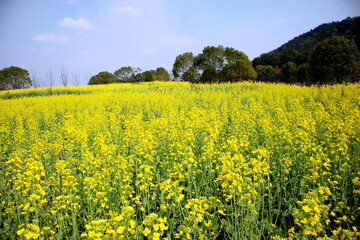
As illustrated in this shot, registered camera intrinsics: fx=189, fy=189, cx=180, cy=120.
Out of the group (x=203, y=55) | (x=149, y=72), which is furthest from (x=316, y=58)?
(x=149, y=72)

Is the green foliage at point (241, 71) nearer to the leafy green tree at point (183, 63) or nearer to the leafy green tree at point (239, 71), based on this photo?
the leafy green tree at point (239, 71)

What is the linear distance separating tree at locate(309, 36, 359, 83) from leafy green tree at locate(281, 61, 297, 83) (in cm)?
2823

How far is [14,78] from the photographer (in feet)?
162

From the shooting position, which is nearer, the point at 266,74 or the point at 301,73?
the point at 301,73

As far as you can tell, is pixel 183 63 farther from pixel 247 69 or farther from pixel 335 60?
pixel 335 60

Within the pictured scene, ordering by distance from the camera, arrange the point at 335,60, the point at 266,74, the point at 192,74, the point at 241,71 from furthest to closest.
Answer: the point at 266,74 → the point at 192,74 → the point at 241,71 → the point at 335,60

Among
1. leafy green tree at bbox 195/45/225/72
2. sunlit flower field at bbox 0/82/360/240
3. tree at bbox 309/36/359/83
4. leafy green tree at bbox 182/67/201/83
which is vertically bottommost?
sunlit flower field at bbox 0/82/360/240

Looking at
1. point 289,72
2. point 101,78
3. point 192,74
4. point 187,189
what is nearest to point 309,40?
point 289,72

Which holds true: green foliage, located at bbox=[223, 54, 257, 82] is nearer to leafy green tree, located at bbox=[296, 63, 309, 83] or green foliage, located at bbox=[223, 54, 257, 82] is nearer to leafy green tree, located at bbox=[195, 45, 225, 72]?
leafy green tree, located at bbox=[195, 45, 225, 72]

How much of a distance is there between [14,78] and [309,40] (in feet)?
272

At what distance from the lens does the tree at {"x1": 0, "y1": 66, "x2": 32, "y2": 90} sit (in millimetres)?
45737

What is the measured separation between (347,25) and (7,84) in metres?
83.0

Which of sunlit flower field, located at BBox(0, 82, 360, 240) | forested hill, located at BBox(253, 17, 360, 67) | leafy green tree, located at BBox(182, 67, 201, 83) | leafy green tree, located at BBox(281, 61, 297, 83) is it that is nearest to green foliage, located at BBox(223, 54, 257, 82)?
leafy green tree, located at BBox(182, 67, 201, 83)

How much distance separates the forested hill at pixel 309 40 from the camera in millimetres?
41562
